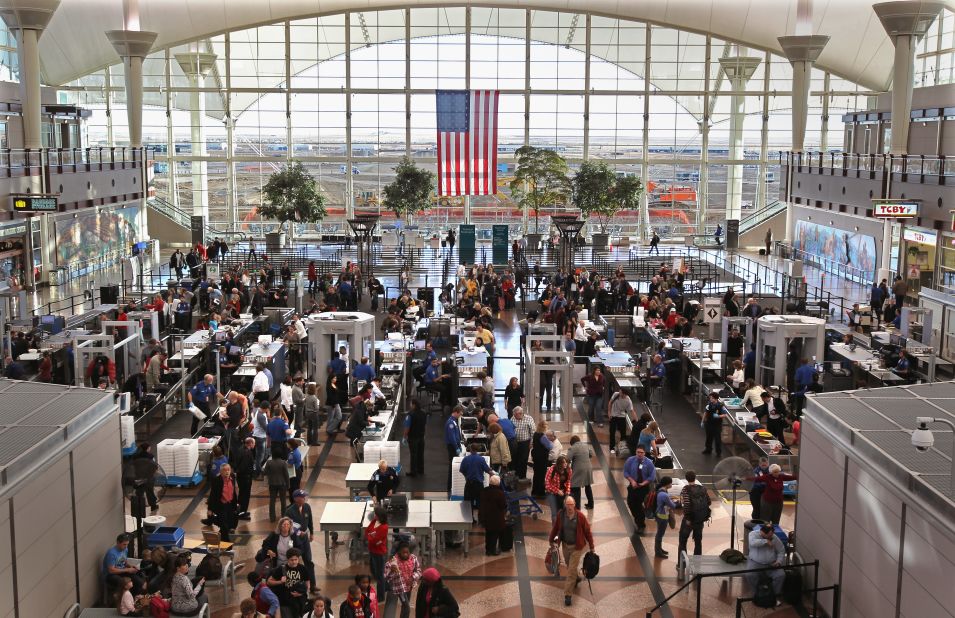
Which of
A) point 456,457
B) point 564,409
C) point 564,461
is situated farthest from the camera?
point 564,409

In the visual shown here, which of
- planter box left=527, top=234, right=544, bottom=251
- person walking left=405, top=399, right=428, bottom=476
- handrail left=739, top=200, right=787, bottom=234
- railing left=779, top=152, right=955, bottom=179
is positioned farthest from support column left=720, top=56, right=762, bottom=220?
person walking left=405, top=399, right=428, bottom=476

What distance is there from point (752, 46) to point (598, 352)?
3177 centimetres

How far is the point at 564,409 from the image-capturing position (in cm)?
1859

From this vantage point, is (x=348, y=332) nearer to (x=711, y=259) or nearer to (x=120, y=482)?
(x=120, y=482)

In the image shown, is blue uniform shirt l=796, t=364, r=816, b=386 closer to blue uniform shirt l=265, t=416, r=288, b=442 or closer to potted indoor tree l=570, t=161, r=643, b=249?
blue uniform shirt l=265, t=416, r=288, b=442

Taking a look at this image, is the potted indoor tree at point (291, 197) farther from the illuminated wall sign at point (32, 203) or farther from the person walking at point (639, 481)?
the person walking at point (639, 481)

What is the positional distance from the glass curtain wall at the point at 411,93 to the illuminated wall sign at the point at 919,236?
18757mm

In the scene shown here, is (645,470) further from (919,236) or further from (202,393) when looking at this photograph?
(919,236)

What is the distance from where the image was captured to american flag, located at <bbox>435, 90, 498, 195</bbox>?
42188 mm

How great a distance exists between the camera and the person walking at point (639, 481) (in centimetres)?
Answer: 1355

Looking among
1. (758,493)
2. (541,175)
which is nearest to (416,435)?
(758,493)

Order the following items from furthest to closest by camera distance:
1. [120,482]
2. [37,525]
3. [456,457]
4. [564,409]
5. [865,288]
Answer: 1. [865,288]
2. [564,409]
3. [456,457]
4. [120,482]
5. [37,525]

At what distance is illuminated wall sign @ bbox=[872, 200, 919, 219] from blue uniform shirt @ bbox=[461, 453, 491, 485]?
20371mm

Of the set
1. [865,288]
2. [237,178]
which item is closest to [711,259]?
[865,288]
